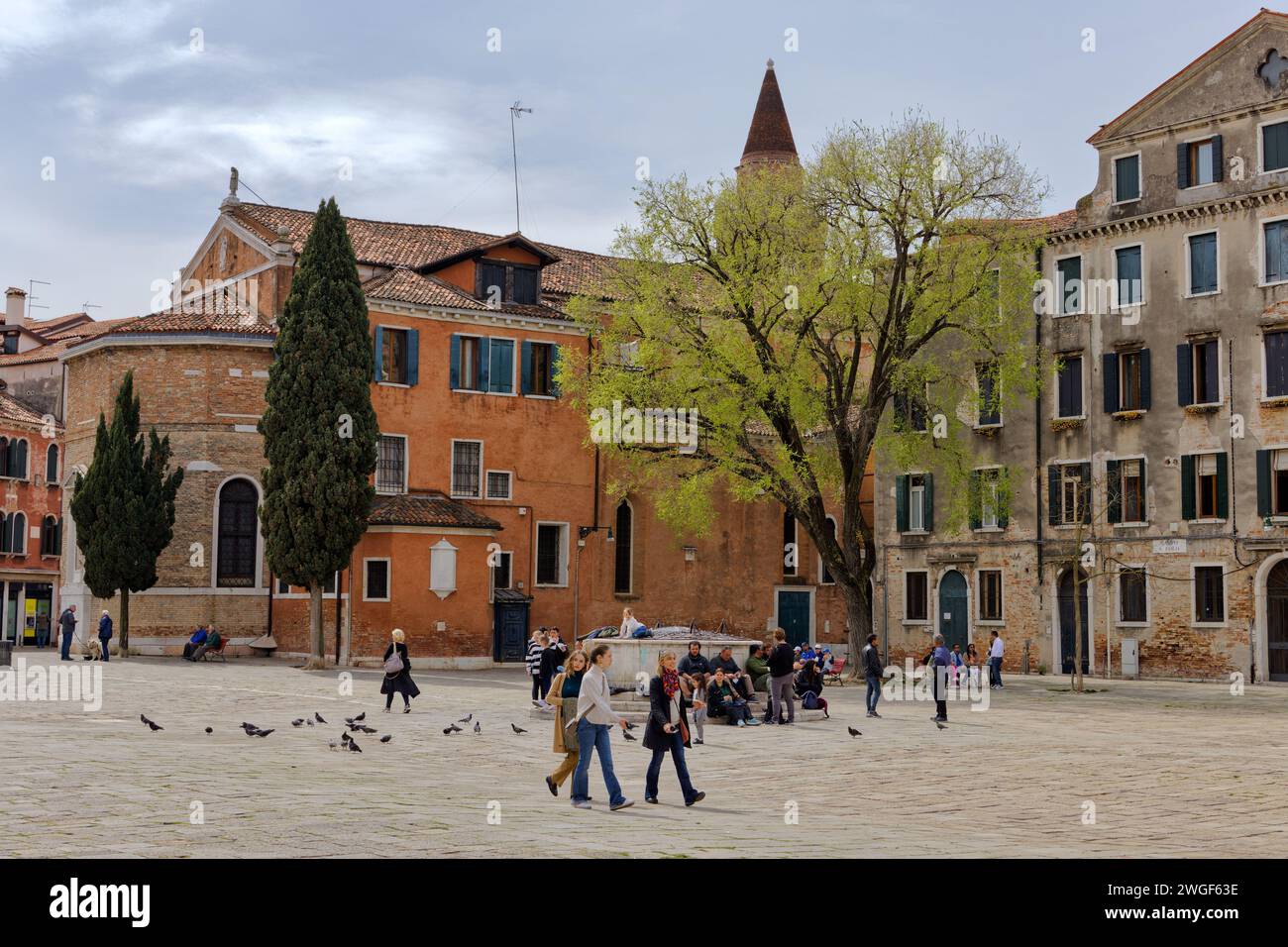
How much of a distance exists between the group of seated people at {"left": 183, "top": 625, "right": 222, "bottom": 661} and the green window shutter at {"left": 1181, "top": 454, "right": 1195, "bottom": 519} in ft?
82.9

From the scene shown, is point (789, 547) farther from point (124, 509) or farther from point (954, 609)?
point (124, 509)

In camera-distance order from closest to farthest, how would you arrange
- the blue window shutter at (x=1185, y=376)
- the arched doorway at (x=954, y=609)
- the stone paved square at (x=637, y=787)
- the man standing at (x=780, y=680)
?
the stone paved square at (x=637, y=787) < the man standing at (x=780, y=680) < the blue window shutter at (x=1185, y=376) < the arched doorway at (x=954, y=609)

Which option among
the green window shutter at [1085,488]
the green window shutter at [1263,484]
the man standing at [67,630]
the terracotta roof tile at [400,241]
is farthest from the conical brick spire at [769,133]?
the man standing at [67,630]

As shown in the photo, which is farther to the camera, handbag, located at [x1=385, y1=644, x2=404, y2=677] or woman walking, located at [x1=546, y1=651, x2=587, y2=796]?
handbag, located at [x1=385, y1=644, x2=404, y2=677]

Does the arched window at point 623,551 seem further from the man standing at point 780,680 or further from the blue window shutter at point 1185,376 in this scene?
the man standing at point 780,680

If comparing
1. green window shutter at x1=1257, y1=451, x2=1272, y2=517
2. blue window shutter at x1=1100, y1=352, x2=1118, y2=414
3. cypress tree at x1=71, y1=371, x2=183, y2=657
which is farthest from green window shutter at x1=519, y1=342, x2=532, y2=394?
green window shutter at x1=1257, y1=451, x2=1272, y2=517

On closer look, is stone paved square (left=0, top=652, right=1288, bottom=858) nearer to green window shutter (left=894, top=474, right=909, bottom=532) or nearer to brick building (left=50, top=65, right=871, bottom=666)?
brick building (left=50, top=65, right=871, bottom=666)

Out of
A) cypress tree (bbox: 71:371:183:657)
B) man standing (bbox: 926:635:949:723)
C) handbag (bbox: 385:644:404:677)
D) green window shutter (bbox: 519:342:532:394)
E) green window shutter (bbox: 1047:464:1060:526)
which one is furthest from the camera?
green window shutter (bbox: 519:342:532:394)

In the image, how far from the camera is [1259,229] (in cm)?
3703

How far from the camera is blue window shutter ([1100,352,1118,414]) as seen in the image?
39969mm

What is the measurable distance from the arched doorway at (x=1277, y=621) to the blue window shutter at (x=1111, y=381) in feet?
20.1

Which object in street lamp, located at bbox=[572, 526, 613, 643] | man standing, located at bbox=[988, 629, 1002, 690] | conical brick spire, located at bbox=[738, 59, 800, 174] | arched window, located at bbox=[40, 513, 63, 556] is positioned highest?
conical brick spire, located at bbox=[738, 59, 800, 174]

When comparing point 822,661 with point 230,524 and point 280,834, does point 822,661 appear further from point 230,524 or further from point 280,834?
point 280,834

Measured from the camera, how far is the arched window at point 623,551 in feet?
151
